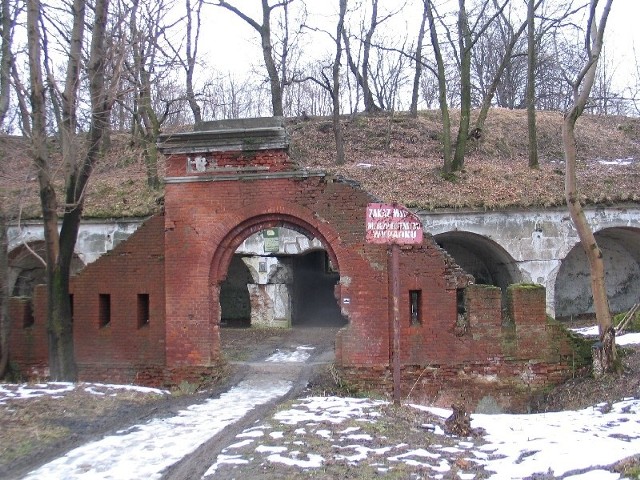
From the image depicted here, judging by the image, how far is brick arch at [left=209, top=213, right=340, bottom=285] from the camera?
10.5 m

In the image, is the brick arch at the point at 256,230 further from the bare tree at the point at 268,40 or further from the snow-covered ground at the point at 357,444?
the bare tree at the point at 268,40

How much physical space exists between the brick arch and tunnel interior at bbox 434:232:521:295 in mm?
8020

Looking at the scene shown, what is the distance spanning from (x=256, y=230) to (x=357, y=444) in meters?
4.97

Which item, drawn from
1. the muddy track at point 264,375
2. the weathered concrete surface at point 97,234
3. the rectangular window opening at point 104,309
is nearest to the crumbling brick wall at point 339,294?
the rectangular window opening at point 104,309

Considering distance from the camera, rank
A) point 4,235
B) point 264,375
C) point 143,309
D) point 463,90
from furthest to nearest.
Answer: point 463,90 < point 264,375 < point 143,309 < point 4,235

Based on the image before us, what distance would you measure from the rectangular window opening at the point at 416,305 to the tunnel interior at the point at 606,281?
11232 millimetres

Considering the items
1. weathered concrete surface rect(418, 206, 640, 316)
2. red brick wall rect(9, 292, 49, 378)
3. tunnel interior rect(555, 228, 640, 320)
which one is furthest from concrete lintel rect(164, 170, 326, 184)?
tunnel interior rect(555, 228, 640, 320)

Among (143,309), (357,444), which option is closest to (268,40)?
(143,309)

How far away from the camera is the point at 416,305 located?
10.9 m

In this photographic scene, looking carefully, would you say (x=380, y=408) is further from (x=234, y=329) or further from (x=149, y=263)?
(x=234, y=329)

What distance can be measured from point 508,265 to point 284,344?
7.16m

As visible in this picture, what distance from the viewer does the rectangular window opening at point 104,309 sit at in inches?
438

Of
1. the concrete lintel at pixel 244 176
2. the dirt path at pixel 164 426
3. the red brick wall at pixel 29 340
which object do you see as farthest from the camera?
the red brick wall at pixel 29 340

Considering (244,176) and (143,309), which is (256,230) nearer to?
(244,176)
